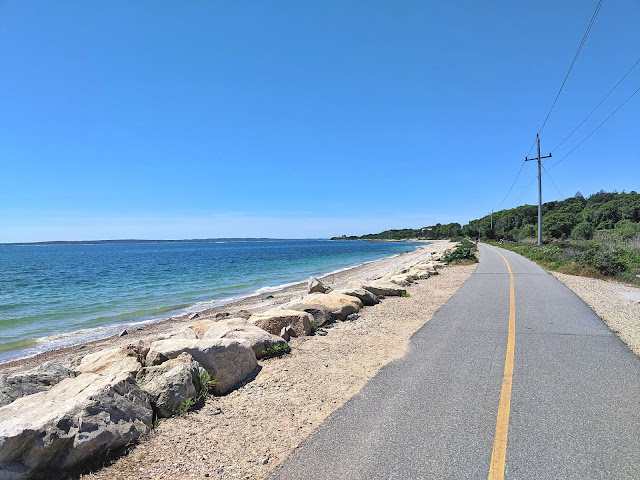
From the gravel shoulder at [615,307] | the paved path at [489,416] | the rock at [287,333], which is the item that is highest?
the rock at [287,333]

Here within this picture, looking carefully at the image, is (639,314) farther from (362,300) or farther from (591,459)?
(591,459)

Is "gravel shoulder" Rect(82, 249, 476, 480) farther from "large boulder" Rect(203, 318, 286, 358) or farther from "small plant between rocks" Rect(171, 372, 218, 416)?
"large boulder" Rect(203, 318, 286, 358)

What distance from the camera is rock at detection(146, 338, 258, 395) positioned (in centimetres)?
516

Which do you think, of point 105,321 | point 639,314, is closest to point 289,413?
point 639,314

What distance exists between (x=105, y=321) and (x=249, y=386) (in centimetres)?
1305

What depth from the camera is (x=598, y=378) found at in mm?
5027

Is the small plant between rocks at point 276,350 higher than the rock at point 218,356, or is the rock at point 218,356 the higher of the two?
the rock at point 218,356

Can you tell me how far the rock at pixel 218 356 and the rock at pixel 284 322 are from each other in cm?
194

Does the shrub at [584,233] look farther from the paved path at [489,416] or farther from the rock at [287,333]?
the rock at [287,333]

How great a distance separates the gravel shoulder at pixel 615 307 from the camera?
7.30m

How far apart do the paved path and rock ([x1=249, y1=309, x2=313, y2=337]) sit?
2.35 meters

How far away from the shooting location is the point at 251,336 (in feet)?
21.4

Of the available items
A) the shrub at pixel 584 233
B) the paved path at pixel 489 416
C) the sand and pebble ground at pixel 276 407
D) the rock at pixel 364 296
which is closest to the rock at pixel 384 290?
the rock at pixel 364 296

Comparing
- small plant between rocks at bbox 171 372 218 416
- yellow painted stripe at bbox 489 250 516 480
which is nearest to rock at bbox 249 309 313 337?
small plant between rocks at bbox 171 372 218 416
